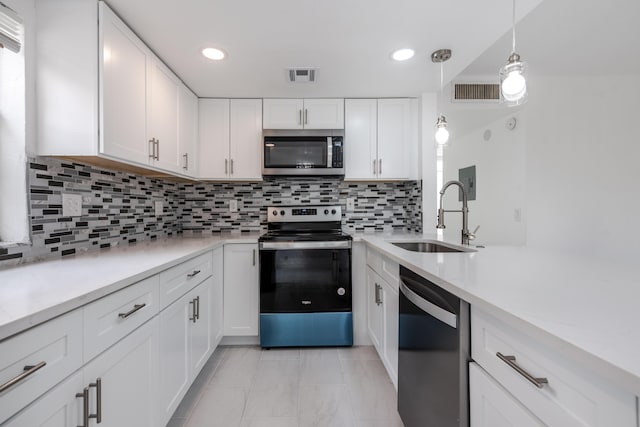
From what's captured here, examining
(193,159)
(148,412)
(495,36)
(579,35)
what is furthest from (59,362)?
(579,35)

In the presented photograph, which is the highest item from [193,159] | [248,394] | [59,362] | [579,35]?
[579,35]

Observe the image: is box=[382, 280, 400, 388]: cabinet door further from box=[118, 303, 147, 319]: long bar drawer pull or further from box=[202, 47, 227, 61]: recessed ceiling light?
box=[202, 47, 227, 61]: recessed ceiling light

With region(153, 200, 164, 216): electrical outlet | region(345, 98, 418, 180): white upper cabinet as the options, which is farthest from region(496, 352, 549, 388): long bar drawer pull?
region(153, 200, 164, 216): electrical outlet

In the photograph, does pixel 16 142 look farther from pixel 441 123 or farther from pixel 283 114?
pixel 441 123

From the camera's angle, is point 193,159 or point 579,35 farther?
point 193,159

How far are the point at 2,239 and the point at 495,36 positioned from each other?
8.97ft

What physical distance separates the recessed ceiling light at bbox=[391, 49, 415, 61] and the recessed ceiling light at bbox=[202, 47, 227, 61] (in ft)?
3.70

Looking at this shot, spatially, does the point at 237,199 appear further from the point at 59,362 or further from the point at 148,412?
the point at 59,362

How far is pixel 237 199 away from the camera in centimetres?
257

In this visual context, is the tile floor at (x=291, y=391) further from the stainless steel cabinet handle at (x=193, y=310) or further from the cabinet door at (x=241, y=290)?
the stainless steel cabinet handle at (x=193, y=310)

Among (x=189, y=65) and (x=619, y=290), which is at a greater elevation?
(x=189, y=65)

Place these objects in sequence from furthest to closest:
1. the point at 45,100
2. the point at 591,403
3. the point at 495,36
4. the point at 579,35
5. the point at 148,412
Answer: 1. the point at 579,35
2. the point at 495,36
3. the point at 45,100
4. the point at 148,412
5. the point at 591,403

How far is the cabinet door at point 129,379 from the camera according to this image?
0.80m

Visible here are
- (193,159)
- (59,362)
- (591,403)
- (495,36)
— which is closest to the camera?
(591,403)
